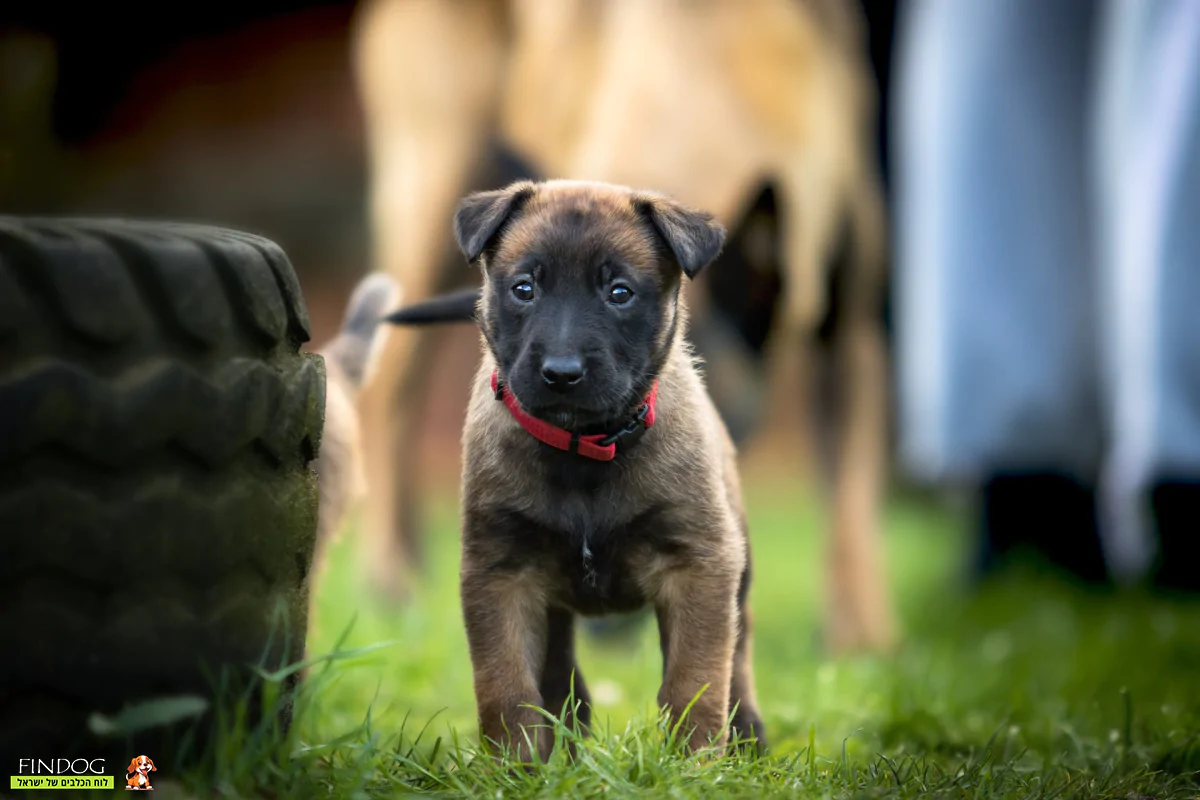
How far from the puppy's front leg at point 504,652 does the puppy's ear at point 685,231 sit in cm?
63

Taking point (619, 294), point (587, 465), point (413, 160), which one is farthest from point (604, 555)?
point (413, 160)

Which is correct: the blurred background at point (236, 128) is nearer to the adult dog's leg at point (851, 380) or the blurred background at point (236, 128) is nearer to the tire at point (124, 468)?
the adult dog's leg at point (851, 380)

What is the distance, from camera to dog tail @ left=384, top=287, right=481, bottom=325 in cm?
271

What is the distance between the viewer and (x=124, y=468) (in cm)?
179

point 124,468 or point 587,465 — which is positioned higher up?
point 124,468

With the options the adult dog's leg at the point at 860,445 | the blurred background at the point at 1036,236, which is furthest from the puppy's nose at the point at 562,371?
the blurred background at the point at 1036,236

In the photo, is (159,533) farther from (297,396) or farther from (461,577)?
(461,577)

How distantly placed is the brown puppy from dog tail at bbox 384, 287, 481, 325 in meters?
0.19

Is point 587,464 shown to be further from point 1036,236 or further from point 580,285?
point 1036,236

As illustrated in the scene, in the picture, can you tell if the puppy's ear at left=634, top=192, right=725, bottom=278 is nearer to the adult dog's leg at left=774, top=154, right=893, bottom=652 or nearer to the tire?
the tire

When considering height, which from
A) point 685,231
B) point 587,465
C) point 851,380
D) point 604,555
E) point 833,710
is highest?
point 685,231

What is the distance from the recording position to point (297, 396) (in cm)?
206

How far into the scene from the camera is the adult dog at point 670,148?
14.0 feet

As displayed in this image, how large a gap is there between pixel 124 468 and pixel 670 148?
2676 millimetres
